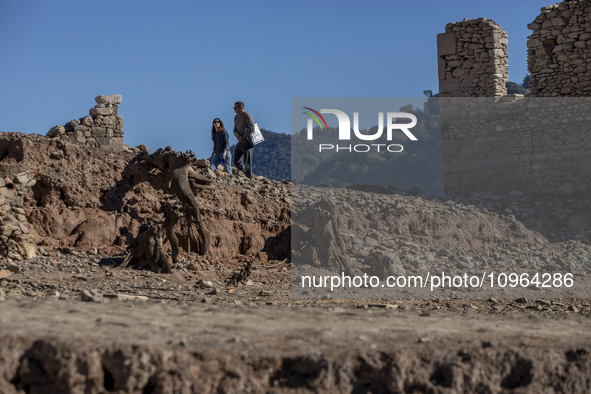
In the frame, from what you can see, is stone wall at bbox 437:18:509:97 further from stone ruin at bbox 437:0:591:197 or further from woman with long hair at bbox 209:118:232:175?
woman with long hair at bbox 209:118:232:175

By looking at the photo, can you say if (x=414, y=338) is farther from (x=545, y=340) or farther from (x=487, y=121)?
(x=487, y=121)

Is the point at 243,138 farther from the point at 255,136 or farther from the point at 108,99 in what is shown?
the point at 108,99

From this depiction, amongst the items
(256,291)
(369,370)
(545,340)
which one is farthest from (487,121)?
(369,370)

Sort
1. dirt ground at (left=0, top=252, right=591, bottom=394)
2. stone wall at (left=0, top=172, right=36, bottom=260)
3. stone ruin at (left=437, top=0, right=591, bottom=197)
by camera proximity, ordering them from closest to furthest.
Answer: dirt ground at (left=0, top=252, right=591, bottom=394)
stone wall at (left=0, top=172, right=36, bottom=260)
stone ruin at (left=437, top=0, right=591, bottom=197)

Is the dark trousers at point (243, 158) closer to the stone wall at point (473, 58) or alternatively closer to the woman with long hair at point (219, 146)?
the woman with long hair at point (219, 146)

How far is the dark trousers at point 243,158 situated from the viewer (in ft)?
36.0

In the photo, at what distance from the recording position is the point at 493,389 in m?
3.40

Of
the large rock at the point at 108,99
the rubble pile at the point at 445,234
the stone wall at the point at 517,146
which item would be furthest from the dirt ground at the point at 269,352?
the stone wall at the point at 517,146

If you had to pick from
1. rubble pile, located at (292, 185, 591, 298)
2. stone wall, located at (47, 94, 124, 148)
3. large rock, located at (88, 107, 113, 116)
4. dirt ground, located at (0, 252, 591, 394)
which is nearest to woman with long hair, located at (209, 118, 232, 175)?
rubble pile, located at (292, 185, 591, 298)

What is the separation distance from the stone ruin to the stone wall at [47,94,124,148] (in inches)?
276

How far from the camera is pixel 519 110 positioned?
41.4ft

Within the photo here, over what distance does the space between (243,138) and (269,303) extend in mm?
5180

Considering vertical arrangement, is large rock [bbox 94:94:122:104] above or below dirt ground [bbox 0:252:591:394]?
above

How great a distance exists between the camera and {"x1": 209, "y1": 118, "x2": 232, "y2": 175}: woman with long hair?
1064cm
